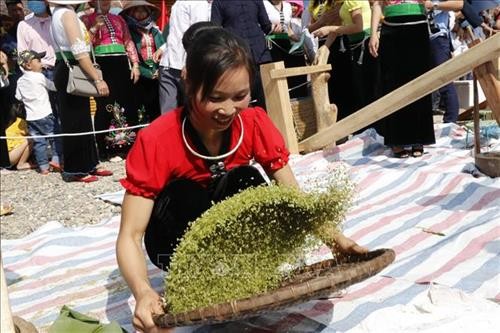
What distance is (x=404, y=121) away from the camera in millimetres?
Result: 4211

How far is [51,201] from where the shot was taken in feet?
14.6

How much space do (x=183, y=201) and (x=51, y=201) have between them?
276 centimetres

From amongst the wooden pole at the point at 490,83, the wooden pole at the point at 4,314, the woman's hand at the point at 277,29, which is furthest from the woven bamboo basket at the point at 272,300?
the woman's hand at the point at 277,29

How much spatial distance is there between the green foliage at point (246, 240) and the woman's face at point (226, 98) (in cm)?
26

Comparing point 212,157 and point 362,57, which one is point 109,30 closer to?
point 362,57

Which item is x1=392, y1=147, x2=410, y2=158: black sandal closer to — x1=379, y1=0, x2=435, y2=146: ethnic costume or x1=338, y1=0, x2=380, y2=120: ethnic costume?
x1=379, y1=0, x2=435, y2=146: ethnic costume

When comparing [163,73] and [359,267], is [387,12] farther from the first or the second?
[359,267]

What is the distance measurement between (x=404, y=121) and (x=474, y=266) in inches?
79.5

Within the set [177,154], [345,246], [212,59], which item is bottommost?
[345,246]

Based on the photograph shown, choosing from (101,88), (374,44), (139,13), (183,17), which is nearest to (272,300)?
(374,44)

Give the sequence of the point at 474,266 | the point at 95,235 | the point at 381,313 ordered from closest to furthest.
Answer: the point at 381,313
the point at 474,266
the point at 95,235

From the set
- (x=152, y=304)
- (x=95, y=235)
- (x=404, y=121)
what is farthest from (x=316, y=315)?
(x=404, y=121)

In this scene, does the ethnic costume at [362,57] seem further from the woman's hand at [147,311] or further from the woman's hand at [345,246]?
the woman's hand at [147,311]

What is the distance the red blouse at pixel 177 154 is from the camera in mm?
1855
